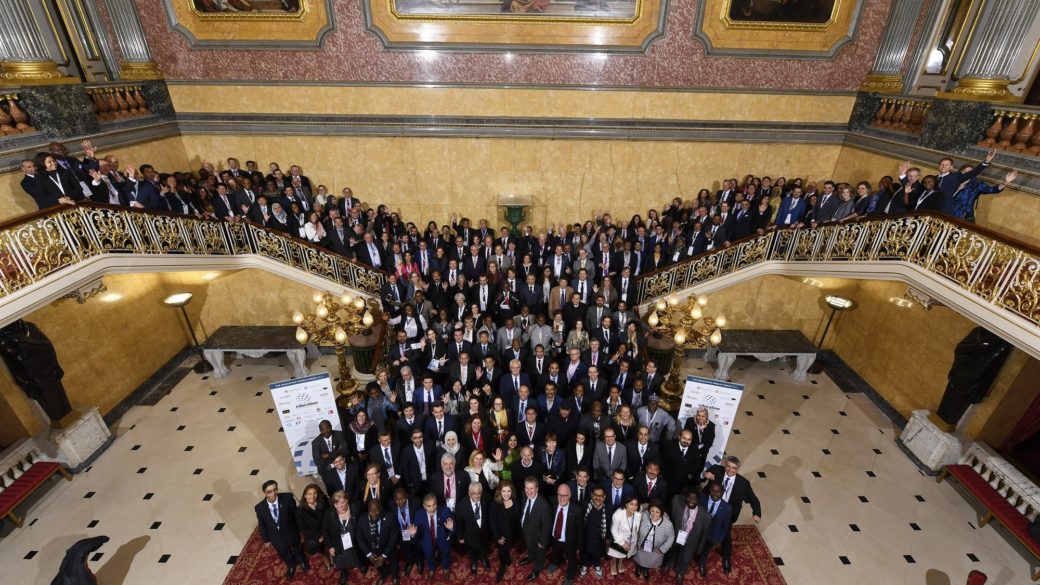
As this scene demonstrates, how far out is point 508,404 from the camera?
21.7 ft

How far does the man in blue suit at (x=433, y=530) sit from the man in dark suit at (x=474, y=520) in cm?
15

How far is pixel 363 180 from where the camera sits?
11.2 m

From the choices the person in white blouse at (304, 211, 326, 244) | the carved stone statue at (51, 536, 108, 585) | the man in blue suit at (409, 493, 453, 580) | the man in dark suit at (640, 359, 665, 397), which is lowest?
the carved stone statue at (51, 536, 108, 585)

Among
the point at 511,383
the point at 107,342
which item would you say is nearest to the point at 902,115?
the point at 511,383

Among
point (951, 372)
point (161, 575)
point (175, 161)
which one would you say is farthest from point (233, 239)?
point (951, 372)

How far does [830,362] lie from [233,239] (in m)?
12.1

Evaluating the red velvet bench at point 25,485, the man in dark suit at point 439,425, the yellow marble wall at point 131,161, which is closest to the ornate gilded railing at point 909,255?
the man in dark suit at point 439,425

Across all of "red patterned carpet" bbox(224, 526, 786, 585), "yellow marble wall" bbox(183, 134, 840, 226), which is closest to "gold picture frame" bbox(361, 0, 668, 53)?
"yellow marble wall" bbox(183, 134, 840, 226)

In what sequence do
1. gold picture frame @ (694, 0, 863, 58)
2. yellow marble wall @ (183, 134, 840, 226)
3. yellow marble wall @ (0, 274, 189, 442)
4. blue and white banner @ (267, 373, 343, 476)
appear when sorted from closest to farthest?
blue and white banner @ (267, 373, 343, 476) → yellow marble wall @ (0, 274, 189, 442) → gold picture frame @ (694, 0, 863, 58) → yellow marble wall @ (183, 134, 840, 226)

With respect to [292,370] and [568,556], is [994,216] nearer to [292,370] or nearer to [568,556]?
[568,556]

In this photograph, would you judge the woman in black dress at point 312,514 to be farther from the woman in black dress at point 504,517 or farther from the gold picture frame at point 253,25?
the gold picture frame at point 253,25

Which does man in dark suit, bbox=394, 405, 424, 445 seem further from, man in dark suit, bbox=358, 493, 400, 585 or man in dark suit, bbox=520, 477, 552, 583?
man in dark suit, bbox=520, 477, 552, 583

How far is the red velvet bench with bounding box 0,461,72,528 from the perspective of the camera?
617cm

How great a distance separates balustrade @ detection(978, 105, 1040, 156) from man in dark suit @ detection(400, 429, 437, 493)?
28.3ft
